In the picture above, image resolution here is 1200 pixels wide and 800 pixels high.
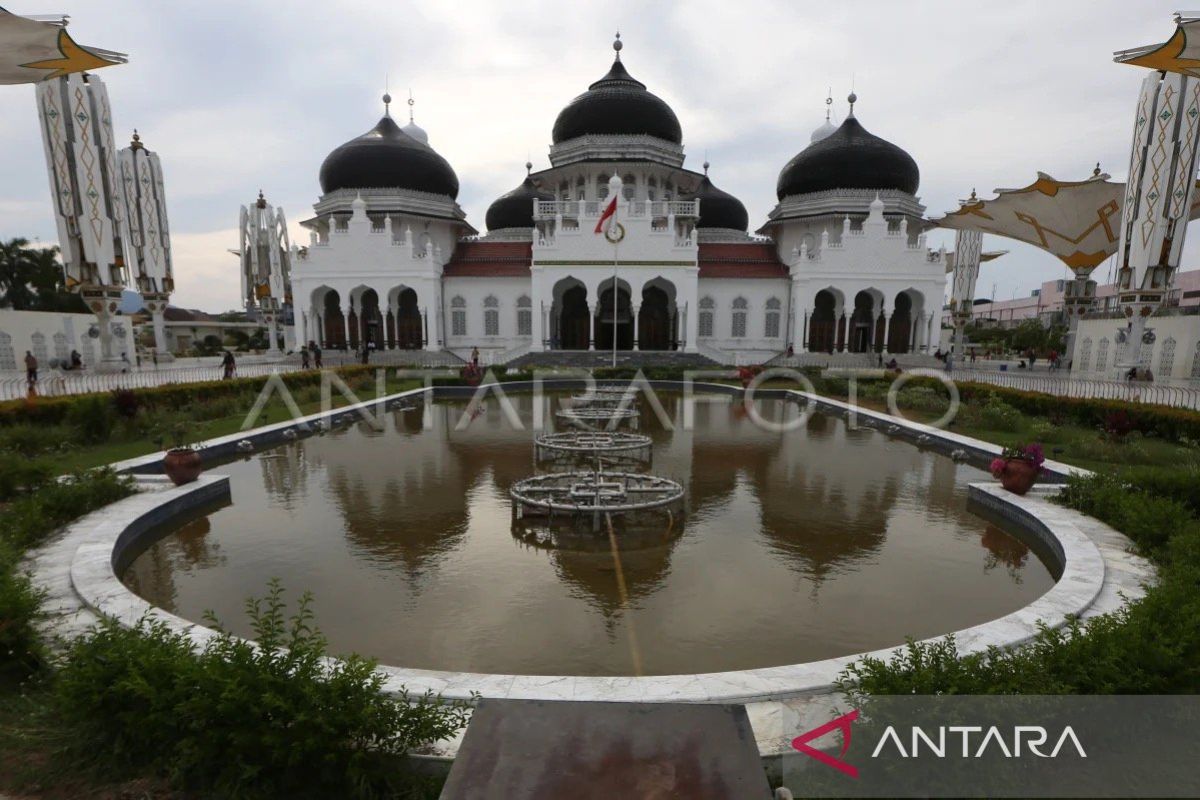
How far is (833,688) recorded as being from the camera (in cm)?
359

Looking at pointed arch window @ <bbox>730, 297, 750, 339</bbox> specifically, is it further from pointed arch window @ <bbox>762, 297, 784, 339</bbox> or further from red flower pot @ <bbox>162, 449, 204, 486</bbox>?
red flower pot @ <bbox>162, 449, 204, 486</bbox>

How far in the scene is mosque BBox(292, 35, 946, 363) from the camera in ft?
108

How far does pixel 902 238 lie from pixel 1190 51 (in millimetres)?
16141

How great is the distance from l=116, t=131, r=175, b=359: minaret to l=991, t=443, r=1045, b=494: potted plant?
3388 cm

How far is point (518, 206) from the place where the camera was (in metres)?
40.8

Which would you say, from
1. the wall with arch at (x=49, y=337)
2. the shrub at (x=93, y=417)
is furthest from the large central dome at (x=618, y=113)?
the shrub at (x=93, y=417)

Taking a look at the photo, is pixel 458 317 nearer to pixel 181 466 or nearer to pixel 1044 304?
pixel 181 466

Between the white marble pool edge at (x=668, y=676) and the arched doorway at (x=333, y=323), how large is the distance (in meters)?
28.7

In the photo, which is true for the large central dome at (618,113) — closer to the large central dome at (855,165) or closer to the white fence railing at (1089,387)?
the large central dome at (855,165)

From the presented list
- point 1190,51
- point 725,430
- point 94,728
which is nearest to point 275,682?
point 94,728

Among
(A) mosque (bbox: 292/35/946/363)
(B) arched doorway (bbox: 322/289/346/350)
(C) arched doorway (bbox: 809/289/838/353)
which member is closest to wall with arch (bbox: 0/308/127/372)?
(A) mosque (bbox: 292/35/946/363)

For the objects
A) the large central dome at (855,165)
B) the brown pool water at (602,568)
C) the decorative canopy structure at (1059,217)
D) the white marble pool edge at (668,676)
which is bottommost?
the brown pool water at (602,568)

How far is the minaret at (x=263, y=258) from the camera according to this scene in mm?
35500

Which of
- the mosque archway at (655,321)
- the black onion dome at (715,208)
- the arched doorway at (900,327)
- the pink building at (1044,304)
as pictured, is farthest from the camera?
the pink building at (1044,304)
